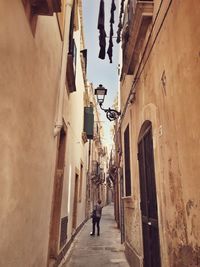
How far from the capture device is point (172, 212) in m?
2.98

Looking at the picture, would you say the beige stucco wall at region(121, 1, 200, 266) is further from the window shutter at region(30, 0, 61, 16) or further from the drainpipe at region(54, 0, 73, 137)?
the drainpipe at region(54, 0, 73, 137)

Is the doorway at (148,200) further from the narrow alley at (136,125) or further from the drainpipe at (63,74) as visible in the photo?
the drainpipe at (63,74)

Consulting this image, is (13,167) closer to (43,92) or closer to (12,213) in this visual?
(12,213)

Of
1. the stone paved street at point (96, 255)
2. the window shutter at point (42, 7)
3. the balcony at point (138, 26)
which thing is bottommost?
the stone paved street at point (96, 255)

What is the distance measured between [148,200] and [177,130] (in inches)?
79.0

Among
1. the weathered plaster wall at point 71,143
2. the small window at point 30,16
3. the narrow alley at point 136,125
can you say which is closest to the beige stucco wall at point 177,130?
the narrow alley at point 136,125

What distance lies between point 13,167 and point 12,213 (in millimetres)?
514

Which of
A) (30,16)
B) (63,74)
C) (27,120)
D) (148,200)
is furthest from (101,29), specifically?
(148,200)

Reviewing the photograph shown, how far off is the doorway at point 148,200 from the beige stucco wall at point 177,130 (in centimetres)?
45

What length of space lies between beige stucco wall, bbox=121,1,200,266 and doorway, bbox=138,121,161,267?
0.45 m

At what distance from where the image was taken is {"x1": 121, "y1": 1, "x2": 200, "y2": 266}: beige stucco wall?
2367 millimetres

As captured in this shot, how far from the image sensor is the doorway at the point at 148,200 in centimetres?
396

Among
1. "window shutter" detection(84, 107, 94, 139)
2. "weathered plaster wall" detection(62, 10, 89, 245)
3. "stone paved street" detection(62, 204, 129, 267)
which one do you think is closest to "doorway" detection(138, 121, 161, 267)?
"stone paved street" detection(62, 204, 129, 267)

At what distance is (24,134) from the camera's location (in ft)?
9.86
